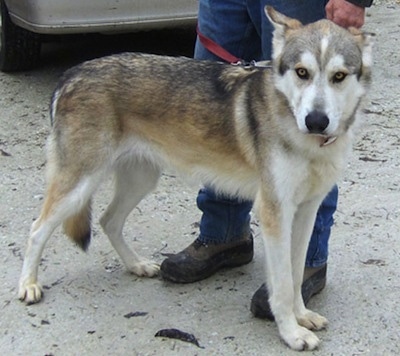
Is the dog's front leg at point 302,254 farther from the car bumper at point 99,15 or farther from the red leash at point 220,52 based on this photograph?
the car bumper at point 99,15

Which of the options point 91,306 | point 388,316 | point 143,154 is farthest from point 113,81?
point 388,316

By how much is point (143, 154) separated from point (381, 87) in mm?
3396

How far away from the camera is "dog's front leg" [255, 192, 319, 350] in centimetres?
345

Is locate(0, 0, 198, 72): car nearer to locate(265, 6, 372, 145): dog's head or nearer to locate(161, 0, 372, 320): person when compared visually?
locate(161, 0, 372, 320): person

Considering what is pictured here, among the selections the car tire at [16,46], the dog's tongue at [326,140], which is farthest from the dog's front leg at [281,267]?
the car tire at [16,46]

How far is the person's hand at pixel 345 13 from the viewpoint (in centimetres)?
334

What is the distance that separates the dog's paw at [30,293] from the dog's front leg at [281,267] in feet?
3.67

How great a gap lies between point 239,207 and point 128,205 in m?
0.57

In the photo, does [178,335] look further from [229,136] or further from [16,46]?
[16,46]

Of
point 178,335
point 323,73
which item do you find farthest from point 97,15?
point 323,73

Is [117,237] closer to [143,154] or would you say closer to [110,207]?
[110,207]

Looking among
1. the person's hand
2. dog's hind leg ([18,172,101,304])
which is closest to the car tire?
dog's hind leg ([18,172,101,304])

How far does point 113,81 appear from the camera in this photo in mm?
3762

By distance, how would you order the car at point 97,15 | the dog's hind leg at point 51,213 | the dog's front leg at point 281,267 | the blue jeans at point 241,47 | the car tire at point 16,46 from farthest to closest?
the car tire at point 16,46 → the car at point 97,15 → the dog's hind leg at point 51,213 → the blue jeans at point 241,47 → the dog's front leg at point 281,267
